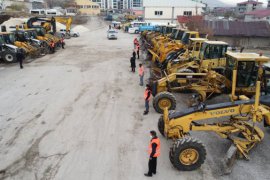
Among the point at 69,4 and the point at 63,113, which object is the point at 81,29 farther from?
the point at 69,4

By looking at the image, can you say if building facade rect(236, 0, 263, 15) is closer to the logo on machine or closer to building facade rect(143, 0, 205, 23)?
building facade rect(143, 0, 205, 23)

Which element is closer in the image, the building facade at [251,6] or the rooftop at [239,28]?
the rooftop at [239,28]

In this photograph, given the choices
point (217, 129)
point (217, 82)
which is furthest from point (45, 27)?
point (217, 129)

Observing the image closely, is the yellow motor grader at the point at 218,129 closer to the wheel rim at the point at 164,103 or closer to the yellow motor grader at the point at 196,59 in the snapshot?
the wheel rim at the point at 164,103

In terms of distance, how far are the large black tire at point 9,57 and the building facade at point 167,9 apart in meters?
37.4

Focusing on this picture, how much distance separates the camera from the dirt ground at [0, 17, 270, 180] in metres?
7.08

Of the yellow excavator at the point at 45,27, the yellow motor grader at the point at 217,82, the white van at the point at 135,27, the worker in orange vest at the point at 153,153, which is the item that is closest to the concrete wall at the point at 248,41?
the white van at the point at 135,27

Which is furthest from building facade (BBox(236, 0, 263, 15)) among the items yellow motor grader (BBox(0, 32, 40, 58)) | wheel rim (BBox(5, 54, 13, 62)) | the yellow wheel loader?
the yellow wheel loader

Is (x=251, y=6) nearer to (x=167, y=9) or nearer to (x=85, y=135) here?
(x=167, y=9)

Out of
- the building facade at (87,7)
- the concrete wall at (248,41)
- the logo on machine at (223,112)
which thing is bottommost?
the logo on machine at (223,112)

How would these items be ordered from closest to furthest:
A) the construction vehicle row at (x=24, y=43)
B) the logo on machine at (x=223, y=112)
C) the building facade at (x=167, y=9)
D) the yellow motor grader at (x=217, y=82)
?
1. the logo on machine at (x=223, y=112)
2. the yellow motor grader at (x=217, y=82)
3. the construction vehicle row at (x=24, y=43)
4. the building facade at (x=167, y=9)

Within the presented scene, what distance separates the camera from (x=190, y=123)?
7582mm

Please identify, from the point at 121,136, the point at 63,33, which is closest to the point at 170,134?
the point at 121,136

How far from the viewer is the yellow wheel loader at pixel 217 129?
22.7 feet
